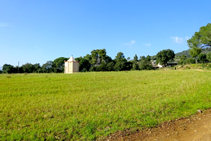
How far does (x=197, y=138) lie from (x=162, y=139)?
3.82ft

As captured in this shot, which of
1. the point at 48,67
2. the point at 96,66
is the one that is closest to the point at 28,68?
the point at 48,67

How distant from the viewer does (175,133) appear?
18.0 ft

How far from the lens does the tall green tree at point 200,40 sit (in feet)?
129

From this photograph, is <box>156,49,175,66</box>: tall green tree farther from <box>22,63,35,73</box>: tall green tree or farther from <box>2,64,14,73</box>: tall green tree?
<box>2,64,14,73</box>: tall green tree

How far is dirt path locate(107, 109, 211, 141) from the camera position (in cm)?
508

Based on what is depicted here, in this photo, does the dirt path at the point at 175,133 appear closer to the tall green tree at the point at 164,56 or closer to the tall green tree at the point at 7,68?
the tall green tree at the point at 7,68

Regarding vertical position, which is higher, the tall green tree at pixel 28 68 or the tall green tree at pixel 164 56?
the tall green tree at pixel 164 56

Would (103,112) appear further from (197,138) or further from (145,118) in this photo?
(197,138)

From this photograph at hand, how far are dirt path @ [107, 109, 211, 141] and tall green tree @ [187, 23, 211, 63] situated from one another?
4128cm

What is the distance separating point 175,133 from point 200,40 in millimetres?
45846

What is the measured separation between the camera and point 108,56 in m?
84.2

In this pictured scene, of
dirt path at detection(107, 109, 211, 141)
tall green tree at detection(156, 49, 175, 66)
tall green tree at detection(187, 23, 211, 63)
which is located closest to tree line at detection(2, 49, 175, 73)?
tall green tree at detection(156, 49, 175, 66)

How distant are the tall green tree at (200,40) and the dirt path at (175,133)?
41.3 metres

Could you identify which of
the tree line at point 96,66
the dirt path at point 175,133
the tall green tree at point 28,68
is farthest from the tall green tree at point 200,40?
the tall green tree at point 28,68
